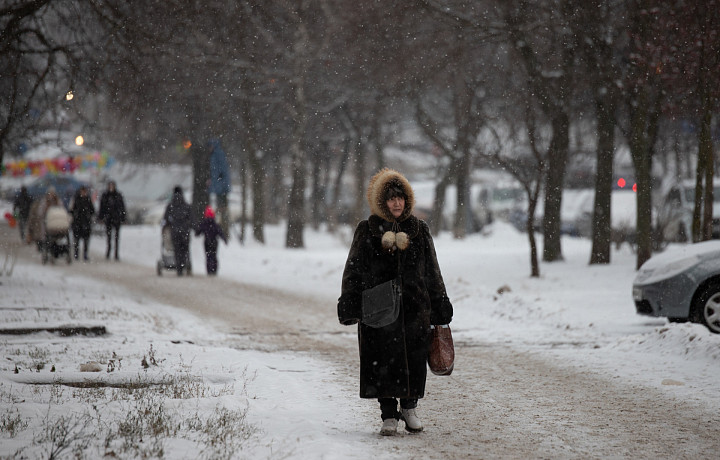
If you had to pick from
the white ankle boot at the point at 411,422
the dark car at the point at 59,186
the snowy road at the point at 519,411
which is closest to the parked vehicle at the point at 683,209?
the snowy road at the point at 519,411

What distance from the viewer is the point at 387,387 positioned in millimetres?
5691

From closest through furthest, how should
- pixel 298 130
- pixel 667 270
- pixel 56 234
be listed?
pixel 667 270 < pixel 56 234 < pixel 298 130

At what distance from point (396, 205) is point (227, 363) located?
10.4 feet

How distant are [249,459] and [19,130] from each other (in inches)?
566

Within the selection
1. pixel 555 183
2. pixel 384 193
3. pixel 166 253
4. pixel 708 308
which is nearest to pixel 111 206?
pixel 166 253

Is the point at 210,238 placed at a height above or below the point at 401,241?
below

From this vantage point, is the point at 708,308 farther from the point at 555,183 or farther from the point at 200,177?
the point at 200,177

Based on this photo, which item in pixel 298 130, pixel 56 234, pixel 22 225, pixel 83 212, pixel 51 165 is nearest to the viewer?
pixel 56 234

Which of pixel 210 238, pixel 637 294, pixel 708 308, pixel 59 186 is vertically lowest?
pixel 708 308

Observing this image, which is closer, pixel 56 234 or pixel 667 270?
pixel 667 270

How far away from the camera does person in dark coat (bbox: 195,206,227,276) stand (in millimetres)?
20375

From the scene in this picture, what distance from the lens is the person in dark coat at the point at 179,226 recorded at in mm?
19825

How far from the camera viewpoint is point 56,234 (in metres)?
22.1

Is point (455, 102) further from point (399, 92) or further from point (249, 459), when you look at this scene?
point (249, 459)
